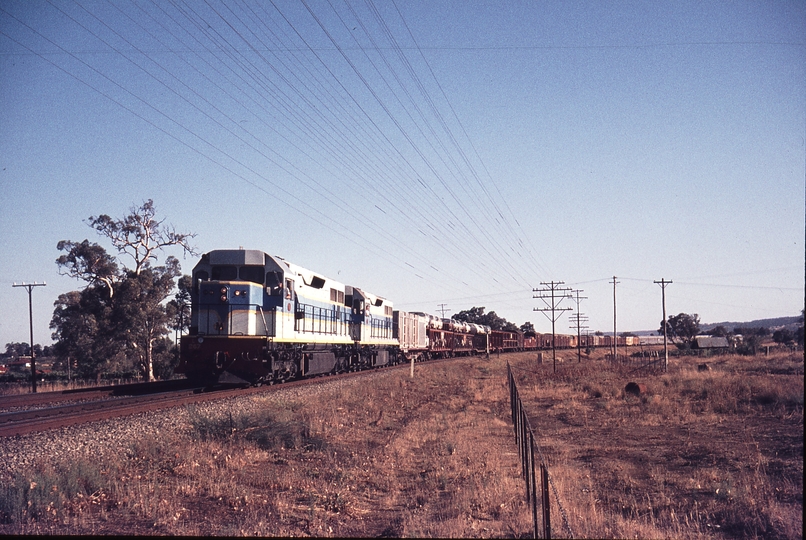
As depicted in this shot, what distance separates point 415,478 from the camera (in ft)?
33.0

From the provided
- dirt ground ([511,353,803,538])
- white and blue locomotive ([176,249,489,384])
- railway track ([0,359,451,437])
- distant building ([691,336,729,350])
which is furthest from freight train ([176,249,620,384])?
distant building ([691,336,729,350])

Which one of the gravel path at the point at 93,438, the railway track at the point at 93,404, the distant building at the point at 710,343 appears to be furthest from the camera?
the distant building at the point at 710,343

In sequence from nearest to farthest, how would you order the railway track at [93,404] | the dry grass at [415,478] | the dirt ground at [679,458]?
the dry grass at [415,478] < the dirt ground at [679,458] < the railway track at [93,404]

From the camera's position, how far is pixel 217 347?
18688 mm

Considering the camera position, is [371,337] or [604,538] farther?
[371,337]

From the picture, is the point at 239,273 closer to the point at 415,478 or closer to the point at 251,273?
the point at 251,273

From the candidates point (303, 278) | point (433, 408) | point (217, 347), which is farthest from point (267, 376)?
point (433, 408)

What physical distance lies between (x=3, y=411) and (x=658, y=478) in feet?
49.4

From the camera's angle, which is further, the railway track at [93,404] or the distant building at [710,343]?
the distant building at [710,343]

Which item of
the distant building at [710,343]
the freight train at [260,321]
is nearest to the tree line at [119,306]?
the freight train at [260,321]

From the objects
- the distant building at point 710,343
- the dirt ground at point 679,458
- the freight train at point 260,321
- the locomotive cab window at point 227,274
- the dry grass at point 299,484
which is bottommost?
the distant building at point 710,343

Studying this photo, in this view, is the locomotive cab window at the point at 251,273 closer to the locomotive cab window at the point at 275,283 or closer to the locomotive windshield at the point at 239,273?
the locomotive windshield at the point at 239,273

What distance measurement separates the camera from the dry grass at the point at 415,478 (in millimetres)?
7379

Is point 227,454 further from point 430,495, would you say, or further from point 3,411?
point 3,411
